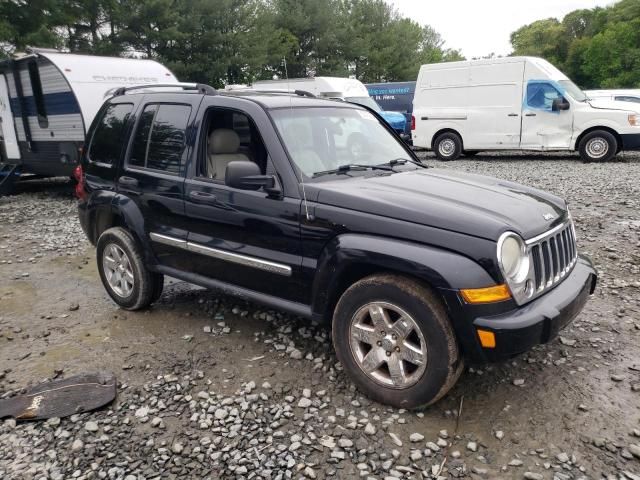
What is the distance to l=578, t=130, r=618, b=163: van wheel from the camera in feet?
41.9

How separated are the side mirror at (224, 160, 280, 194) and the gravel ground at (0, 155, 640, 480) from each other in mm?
1312

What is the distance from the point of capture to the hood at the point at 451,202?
288 centimetres

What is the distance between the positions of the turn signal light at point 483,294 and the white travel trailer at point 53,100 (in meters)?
9.03

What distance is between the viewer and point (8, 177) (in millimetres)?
11242

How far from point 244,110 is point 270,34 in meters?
27.0

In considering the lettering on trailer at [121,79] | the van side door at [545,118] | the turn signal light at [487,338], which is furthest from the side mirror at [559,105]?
the turn signal light at [487,338]

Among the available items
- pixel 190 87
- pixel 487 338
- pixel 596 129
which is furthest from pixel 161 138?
pixel 596 129

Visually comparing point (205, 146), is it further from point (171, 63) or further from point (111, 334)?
point (171, 63)

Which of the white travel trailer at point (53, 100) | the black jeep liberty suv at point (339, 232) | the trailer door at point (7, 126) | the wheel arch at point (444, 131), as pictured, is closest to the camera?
the black jeep liberty suv at point (339, 232)

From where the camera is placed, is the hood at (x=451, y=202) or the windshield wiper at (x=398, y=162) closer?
the hood at (x=451, y=202)

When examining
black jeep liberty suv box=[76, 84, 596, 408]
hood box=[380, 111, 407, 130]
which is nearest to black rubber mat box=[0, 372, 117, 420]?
black jeep liberty suv box=[76, 84, 596, 408]

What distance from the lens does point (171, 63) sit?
73.4 ft

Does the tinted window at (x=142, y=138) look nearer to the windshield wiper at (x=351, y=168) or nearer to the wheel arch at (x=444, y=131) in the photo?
the windshield wiper at (x=351, y=168)

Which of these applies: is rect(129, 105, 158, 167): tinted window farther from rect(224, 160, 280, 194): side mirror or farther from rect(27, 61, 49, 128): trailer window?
rect(27, 61, 49, 128): trailer window
